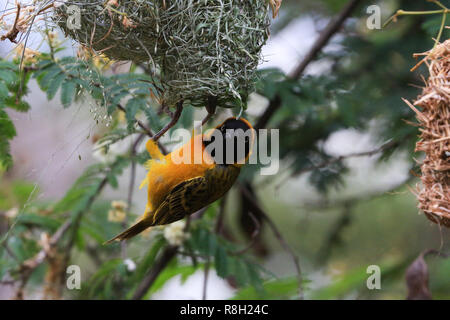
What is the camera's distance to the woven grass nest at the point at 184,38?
166cm

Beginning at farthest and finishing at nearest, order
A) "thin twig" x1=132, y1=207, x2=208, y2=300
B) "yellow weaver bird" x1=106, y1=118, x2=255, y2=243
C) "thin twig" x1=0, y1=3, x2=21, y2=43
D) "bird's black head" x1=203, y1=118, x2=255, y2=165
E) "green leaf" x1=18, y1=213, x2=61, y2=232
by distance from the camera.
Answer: "green leaf" x1=18, y1=213, x2=61, y2=232
"thin twig" x1=132, y1=207, x2=208, y2=300
"yellow weaver bird" x1=106, y1=118, x2=255, y2=243
"bird's black head" x1=203, y1=118, x2=255, y2=165
"thin twig" x1=0, y1=3, x2=21, y2=43

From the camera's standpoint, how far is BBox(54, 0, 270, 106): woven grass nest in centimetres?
166

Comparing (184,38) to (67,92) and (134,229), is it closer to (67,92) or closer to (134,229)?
(67,92)

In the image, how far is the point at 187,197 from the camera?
2.08 metres

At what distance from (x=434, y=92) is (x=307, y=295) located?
5.99ft

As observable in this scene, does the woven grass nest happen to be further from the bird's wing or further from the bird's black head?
the bird's wing

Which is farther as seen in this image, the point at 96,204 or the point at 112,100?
the point at 96,204

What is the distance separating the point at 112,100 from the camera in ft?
7.07

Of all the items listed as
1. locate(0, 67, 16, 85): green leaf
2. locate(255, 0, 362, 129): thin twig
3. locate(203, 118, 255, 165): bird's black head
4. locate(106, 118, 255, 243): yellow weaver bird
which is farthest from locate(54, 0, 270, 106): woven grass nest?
locate(255, 0, 362, 129): thin twig

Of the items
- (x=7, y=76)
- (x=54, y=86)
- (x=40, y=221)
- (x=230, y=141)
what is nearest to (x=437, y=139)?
(x=230, y=141)

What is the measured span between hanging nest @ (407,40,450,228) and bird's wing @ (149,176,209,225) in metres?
0.86
